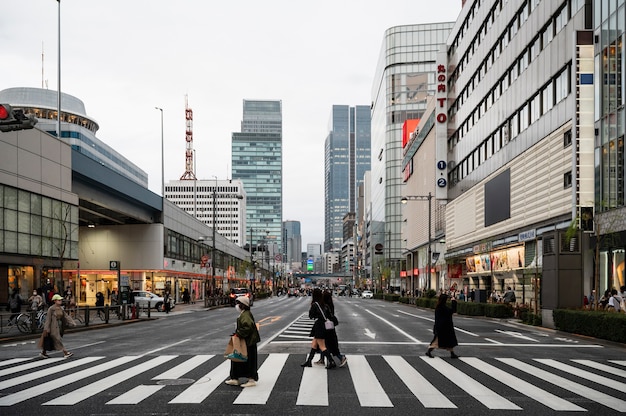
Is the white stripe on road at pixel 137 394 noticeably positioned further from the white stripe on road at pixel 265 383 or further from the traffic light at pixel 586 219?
the traffic light at pixel 586 219

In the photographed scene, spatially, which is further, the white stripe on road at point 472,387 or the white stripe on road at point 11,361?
the white stripe on road at point 11,361

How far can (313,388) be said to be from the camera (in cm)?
1071

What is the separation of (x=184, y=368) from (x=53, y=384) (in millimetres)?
2837

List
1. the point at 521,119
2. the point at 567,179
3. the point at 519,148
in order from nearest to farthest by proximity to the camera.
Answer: the point at 567,179
the point at 519,148
the point at 521,119

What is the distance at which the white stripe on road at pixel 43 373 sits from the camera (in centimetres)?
1150

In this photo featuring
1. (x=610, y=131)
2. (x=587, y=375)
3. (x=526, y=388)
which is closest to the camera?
(x=526, y=388)

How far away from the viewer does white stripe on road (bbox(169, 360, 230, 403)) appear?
9.70 meters

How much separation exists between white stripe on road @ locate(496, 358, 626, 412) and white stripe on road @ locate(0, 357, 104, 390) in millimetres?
10268

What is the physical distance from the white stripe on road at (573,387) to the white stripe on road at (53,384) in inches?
367

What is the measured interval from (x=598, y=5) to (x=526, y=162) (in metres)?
11.6

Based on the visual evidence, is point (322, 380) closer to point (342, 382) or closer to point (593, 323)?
point (342, 382)

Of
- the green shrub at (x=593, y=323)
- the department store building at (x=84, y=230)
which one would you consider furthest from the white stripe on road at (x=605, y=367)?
the department store building at (x=84, y=230)

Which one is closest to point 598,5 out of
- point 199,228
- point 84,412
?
point 84,412

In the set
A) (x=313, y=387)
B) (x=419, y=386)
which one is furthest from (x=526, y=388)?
(x=313, y=387)
